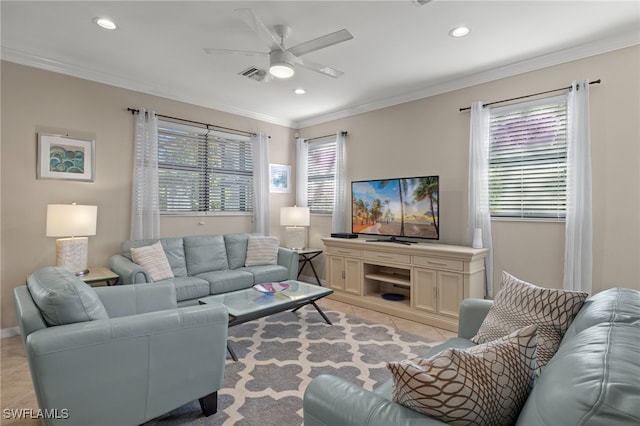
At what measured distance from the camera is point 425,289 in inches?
147

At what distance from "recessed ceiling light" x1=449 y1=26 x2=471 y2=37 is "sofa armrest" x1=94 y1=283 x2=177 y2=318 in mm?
3173

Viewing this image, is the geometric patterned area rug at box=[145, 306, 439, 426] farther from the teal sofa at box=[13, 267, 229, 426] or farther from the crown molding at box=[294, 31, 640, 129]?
the crown molding at box=[294, 31, 640, 129]

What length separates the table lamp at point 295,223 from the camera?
200 inches

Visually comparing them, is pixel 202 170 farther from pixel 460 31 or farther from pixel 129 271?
pixel 460 31

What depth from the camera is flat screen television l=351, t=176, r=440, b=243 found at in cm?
387

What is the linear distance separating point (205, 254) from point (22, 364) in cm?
193

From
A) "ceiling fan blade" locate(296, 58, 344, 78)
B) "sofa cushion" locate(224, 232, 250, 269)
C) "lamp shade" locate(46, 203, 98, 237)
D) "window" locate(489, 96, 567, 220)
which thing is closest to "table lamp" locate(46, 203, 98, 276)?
"lamp shade" locate(46, 203, 98, 237)

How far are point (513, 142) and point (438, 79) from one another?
1.13 meters

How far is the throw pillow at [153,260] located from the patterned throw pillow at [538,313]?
10.3ft

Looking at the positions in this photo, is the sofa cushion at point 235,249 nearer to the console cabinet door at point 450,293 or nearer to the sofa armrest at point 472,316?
the console cabinet door at point 450,293

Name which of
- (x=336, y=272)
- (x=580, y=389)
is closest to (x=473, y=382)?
(x=580, y=389)

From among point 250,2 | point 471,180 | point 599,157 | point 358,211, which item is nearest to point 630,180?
point 599,157

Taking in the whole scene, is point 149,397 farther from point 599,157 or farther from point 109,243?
point 599,157

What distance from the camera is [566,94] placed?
3.20 meters
